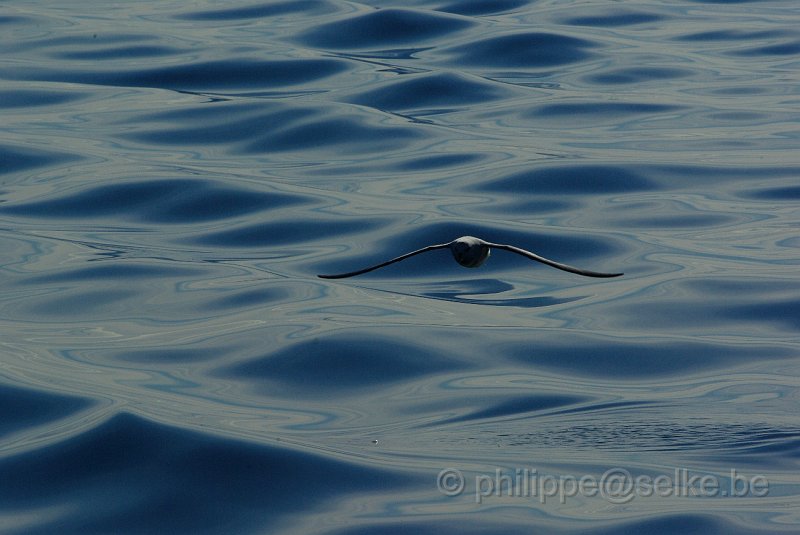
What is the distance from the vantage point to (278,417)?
798 cm

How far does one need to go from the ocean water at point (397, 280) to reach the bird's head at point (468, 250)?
1.20 metres

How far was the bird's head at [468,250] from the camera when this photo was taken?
586 centimetres

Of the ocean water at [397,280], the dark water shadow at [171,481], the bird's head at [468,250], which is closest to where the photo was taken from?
the bird's head at [468,250]

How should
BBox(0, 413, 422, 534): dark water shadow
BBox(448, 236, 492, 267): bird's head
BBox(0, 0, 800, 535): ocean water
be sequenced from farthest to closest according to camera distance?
BBox(0, 0, 800, 535): ocean water → BBox(0, 413, 422, 534): dark water shadow → BBox(448, 236, 492, 267): bird's head

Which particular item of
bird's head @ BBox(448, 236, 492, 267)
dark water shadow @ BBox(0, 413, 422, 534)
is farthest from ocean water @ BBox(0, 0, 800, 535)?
bird's head @ BBox(448, 236, 492, 267)

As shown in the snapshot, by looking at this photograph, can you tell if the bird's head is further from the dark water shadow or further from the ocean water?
the dark water shadow

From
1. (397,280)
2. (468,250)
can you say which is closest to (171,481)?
(468,250)

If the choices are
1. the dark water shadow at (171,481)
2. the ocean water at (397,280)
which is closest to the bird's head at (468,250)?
the ocean water at (397,280)

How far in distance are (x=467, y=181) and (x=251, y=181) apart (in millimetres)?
1975

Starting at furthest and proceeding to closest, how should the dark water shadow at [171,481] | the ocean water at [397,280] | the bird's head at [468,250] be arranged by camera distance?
the ocean water at [397,280] → the dark water shadow at [171,481] → the bird's head at [468,250]

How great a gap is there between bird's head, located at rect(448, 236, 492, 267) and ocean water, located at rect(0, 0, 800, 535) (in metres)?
1.20

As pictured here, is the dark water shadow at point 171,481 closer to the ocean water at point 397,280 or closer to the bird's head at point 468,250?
the ocean water at point 397,280

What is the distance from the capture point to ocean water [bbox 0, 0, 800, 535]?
6.82m

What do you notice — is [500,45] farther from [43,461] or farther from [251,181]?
[43,461]
